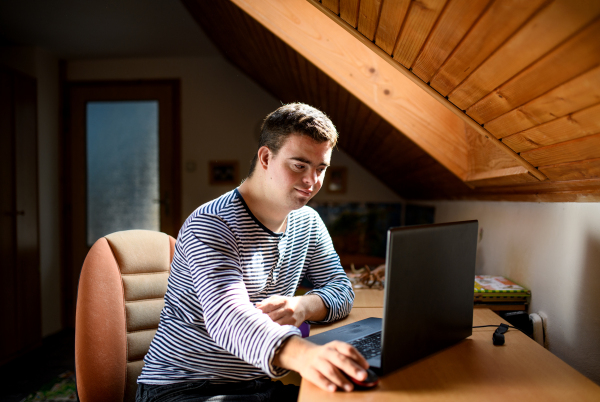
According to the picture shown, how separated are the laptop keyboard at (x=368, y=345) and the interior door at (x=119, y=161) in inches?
120

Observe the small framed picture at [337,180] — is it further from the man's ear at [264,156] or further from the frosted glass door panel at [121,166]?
the man's ear at [264,156]

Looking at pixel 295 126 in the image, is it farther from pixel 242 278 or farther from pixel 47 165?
pixel 47 165

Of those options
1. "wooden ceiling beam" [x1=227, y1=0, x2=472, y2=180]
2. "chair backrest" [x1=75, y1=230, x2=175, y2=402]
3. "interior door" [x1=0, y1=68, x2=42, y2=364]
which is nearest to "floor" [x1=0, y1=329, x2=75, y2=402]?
"interior door" [x1=0, y1=68, x2=42, y2=364]

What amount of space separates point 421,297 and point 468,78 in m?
0.55

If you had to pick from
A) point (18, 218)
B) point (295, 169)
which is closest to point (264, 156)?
point (295, 169)

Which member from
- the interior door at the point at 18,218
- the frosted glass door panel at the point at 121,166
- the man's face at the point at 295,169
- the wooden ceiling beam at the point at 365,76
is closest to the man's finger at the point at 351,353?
the man's face at the point at 295,169

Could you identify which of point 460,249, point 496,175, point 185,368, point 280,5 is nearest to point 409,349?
point 460,249

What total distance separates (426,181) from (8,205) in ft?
9.47

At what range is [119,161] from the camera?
381cm

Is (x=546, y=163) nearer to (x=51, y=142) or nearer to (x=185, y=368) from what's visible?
(x=185, y=368)

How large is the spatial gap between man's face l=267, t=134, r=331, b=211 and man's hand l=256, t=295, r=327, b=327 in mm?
262

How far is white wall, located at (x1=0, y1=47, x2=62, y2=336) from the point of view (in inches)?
134

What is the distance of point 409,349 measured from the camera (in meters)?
0.88

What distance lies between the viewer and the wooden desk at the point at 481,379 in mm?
768
